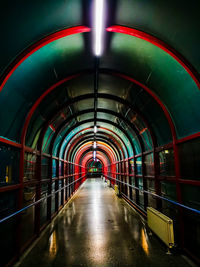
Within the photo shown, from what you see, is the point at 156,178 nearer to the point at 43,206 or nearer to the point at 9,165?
the point at 43,206

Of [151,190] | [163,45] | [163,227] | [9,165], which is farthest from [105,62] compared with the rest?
[151,190]

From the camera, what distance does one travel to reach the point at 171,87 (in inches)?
Result: 141

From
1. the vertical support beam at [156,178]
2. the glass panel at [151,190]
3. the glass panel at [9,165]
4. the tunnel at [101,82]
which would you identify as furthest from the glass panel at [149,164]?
the glass panel at [9,165]

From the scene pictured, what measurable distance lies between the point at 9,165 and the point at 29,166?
3.87 ft

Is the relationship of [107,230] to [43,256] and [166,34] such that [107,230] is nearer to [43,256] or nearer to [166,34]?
[43,256]

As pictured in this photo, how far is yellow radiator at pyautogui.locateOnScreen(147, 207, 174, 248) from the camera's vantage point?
3594mm

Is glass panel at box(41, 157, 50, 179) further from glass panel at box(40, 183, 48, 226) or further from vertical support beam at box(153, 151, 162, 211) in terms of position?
vertical support beam at box(153, 151, 162, 211)

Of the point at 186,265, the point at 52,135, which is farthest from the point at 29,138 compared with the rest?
the point at 186,265

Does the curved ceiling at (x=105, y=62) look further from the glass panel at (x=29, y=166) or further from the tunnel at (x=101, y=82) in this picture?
the glass panel at (x=29, y=166)

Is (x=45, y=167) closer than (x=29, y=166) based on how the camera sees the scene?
No

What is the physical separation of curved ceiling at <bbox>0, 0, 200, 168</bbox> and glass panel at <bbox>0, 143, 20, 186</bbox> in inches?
10.9

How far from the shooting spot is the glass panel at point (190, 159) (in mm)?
3189

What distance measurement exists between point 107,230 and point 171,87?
4.27 metres

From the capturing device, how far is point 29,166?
4492 millimetres
